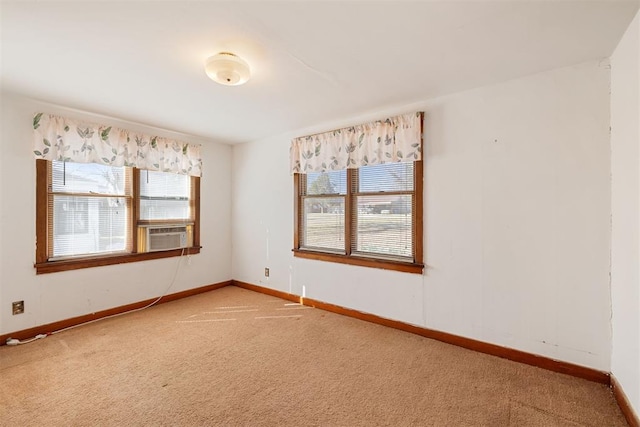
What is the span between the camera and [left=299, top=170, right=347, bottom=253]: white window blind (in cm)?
363

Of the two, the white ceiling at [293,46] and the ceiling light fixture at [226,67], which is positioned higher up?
the white ceiling at [293,46]

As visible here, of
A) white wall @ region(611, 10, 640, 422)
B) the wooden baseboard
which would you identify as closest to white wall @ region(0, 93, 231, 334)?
the wooden baseboard

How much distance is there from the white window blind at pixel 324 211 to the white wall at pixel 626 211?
2341 millimetres

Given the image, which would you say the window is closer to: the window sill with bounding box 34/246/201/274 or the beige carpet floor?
the beige carpet floor

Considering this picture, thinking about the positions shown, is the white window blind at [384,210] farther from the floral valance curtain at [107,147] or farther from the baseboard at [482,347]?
the floral valance curtain at [107,147]

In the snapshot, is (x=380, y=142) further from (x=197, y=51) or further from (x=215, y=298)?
(x=215, y=298)

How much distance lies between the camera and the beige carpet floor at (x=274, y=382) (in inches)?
70.3

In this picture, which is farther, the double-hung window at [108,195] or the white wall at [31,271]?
the double-hung window at [108,195]

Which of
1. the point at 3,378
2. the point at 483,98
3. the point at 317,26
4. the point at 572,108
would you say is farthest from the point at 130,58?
the point at 572,108

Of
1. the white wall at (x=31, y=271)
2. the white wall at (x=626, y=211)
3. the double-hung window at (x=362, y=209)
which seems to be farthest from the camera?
the double-hung window at (x=362, y=209)

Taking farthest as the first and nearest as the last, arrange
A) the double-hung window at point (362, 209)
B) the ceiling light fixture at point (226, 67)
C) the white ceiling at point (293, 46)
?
1. the double-hung window at point (362, 209)
2. the ceiling light fixture at point (226, 67)
3. the white ceiling at point (293, 46)

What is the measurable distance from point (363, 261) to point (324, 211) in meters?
0.86

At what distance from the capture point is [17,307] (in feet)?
9.14

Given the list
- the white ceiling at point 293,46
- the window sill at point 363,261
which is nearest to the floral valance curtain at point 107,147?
the white ceiling at point 293,46
